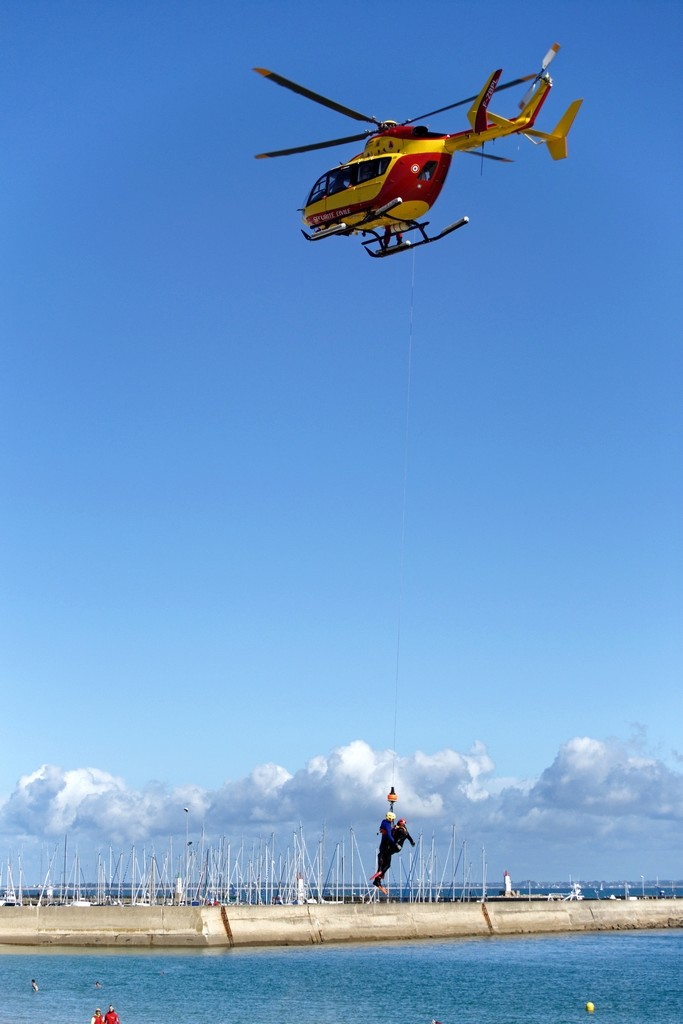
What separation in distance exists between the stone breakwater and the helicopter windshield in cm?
5339

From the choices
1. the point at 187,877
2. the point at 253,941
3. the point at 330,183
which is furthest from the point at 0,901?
the point at 330,183

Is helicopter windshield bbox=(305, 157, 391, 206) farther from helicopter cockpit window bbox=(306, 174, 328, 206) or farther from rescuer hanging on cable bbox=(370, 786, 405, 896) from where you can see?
rescuer hanging on cable bbox=(370, 786, 405, 896)

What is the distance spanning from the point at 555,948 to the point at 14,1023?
49717 millimetres

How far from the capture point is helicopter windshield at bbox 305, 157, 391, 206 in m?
34.1

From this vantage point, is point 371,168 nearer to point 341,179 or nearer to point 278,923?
point 341,179

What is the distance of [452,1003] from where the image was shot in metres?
58.4

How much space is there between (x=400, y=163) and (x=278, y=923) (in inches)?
2360

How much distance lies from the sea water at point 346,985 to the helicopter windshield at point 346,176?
35.1 m

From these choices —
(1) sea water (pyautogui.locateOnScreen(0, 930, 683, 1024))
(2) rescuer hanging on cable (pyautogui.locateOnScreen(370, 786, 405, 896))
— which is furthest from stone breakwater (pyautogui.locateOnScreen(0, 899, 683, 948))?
(2) rescuer hanging on cable (pyautogui.locateOnScreen(370, 786, 405, 896))

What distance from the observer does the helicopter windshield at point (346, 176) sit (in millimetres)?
34062

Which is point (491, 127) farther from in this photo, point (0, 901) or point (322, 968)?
point (0, 901)

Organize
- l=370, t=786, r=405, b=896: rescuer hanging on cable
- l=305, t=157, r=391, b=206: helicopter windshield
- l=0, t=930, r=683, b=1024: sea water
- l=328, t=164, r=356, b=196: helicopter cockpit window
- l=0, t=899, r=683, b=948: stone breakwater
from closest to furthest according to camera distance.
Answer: l=370, t=786, r=405, b=896: rescuer hanging on cable → l=305, t=157, r=391, b=206: helicopter windshield → l=328, t=164, r=356, b=196: helicopter cockpit window → l=0, t=930, r=683, b=1024: sea water → l=0, t=899, r=683, b=948: stone breakwater

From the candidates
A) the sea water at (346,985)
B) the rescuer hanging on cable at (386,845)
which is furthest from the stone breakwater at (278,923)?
the rescuer hanging on cable at (386,845)

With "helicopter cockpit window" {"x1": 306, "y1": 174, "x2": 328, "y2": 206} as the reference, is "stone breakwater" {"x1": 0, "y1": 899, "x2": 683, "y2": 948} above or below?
below
